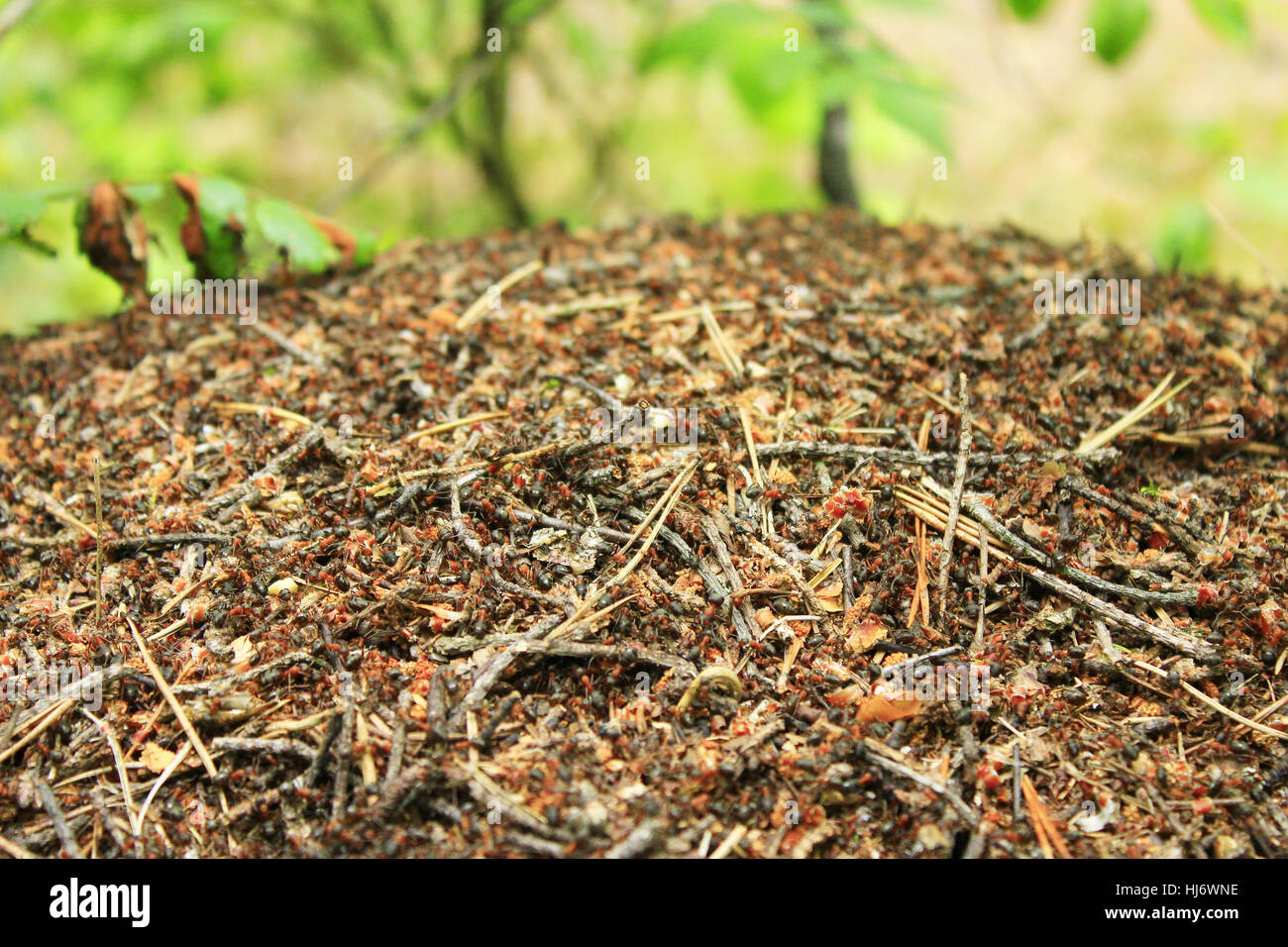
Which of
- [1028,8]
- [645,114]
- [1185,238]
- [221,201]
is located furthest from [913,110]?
[645,114]

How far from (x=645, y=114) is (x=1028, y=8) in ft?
9.95

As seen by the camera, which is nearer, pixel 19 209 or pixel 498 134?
pixel 19 209

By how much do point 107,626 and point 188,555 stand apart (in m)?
0.24

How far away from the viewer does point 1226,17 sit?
3039mm

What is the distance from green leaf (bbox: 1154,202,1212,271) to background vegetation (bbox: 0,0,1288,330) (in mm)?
12

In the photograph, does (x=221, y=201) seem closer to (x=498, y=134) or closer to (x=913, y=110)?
(x=913, y=110)

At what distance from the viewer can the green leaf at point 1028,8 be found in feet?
11.0

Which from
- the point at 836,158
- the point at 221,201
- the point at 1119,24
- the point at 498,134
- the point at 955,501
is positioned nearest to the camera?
the point at 955,501

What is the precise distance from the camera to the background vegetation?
3.43 m

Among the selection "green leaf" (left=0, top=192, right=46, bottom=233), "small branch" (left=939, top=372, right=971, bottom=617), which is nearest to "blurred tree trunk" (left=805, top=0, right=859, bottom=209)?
"small branch" (left=939, top=372, right=971, bottom=617)

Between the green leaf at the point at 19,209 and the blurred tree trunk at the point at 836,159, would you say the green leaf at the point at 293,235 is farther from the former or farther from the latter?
the blurred tree trunk at the point at 836,159

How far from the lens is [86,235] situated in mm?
3111

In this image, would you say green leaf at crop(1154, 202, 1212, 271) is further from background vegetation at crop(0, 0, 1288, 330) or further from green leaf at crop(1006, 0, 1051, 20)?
green leaf at crop(1006, 0, 1051, 20)

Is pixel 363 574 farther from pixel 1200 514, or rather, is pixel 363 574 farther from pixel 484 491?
pixel 1200 514
